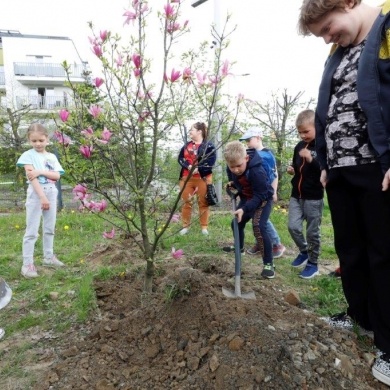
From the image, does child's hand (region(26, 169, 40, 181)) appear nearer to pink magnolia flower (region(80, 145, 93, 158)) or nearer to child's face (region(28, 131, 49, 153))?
child's face (region(28, 131, 49, 153))

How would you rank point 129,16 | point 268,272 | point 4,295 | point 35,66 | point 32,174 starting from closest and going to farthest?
point 129,16
point 4,295
point 268,272
point 32,174
point 35,66

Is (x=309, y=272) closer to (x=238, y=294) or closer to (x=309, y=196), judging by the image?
(x=309, y=196)

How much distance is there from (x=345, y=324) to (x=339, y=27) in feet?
5.74

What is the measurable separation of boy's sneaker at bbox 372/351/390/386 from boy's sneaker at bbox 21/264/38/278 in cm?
324

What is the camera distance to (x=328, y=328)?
2.33 metres

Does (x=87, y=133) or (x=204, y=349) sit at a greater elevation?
(x=87, y=133)

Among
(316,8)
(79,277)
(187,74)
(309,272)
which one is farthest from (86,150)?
(309,272)

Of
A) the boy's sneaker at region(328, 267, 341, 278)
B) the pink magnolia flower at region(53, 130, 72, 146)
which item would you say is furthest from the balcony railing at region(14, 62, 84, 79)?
the pink magnolia flower at region(53, 130, 72, 146)

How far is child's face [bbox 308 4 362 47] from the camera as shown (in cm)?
184

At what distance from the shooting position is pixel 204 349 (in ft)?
6.84

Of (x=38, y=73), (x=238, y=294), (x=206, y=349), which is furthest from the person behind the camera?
(x=38, y=73)

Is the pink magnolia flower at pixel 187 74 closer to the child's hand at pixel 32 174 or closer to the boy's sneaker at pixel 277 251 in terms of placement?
the child's hand at pixel 32 174

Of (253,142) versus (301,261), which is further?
(253,142)

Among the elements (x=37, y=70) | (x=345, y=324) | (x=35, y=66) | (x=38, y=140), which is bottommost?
(x=345, y=324)
